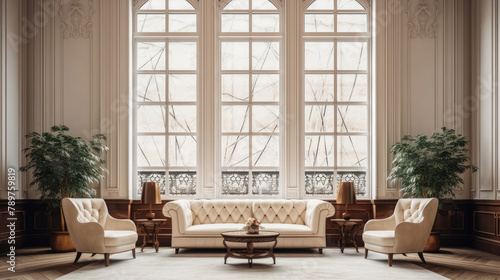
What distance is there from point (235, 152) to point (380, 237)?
10.3 ft

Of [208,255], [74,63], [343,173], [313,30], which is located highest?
[313,30]

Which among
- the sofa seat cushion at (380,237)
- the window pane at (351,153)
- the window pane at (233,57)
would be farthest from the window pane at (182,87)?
the sofa seat cushion at (380,237)

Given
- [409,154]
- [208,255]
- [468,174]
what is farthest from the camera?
[468,174]

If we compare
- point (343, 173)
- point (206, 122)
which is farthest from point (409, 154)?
point (206, 122)

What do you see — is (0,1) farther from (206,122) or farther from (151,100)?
(206,122)

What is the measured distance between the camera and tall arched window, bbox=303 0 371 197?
9008 millimetres

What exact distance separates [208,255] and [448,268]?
10.4 feet

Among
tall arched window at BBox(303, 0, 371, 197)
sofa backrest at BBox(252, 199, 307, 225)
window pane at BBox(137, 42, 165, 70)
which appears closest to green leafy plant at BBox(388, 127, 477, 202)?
tall arched window at BBox(303, 0, 371, 197)

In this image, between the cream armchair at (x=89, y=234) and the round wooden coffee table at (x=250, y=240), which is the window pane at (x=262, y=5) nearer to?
the round wooden coffee table at (x=250, y=240)

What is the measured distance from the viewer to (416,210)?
23.6ft

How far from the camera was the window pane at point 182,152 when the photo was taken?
904 centimetres

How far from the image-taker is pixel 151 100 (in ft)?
29.9

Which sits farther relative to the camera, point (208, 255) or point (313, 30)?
point (313, 30)

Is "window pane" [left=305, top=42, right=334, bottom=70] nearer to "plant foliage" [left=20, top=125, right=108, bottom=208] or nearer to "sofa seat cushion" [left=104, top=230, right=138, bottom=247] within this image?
"plant foliage" [left=20, top=125, right=108, bottom=208]
